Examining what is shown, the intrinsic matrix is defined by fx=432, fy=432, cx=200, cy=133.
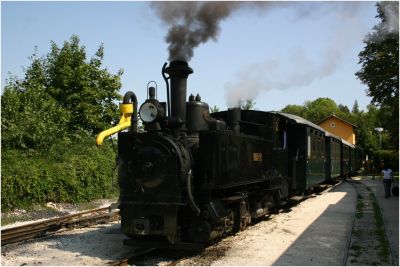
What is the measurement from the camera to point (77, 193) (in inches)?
621

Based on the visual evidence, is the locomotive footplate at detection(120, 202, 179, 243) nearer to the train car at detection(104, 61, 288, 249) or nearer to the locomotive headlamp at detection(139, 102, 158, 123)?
the train car at detection(104, 61, 288, 249)

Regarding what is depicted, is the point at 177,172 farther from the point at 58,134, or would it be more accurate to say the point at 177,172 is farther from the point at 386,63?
the point at 58,134

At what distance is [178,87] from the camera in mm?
7719

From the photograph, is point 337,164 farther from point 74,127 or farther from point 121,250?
point 121,250

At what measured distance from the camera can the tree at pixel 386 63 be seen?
1200 cm

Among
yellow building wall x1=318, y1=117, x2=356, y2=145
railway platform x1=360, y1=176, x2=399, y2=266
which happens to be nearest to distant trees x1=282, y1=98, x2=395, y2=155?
yellow building wall x1=318, y1=117, x2=356, y2=145

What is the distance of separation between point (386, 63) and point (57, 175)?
12.2m

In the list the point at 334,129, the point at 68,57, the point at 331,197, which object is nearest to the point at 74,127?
the point at 68,57

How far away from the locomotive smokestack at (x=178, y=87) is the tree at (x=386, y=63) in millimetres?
5281

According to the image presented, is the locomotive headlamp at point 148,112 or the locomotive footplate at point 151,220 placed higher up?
the locomotive headlamp at point 148,112

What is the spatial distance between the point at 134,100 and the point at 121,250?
2831 mm

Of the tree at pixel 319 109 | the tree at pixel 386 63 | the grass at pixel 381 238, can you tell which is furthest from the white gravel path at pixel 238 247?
the tree at pixel 319 109

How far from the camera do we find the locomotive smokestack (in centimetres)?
773

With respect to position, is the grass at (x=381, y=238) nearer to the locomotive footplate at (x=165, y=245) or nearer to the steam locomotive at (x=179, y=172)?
the steam locomotive at (x=179, y=172)
